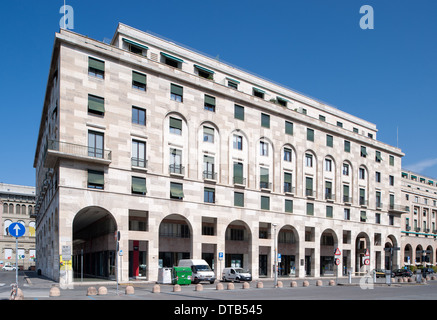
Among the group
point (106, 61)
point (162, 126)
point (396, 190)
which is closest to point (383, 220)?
point (396, 190)

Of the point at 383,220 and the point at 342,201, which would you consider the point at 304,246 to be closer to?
the point at 342,201

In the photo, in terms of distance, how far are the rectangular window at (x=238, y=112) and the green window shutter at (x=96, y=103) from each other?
1646 centimetres

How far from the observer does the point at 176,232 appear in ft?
150

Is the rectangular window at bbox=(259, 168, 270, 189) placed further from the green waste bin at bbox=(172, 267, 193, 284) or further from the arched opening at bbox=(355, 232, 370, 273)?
the arched opening at bbox=(355, 232, 370, 273)

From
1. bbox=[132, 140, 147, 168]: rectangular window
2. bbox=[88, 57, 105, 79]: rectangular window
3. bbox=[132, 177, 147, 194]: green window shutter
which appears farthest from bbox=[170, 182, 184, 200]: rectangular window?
bbox=[88, 57, 105, 79]: rectangular window

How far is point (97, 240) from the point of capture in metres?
48.8

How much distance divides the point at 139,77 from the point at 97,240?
2042 cm

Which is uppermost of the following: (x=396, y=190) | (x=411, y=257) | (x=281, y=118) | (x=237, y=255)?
(x=281, y=118)

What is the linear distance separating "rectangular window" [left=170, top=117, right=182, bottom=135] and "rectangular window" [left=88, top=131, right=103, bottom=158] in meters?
7.72

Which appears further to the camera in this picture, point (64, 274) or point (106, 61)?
point (106, 61)

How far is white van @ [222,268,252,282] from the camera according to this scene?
41.3 m
